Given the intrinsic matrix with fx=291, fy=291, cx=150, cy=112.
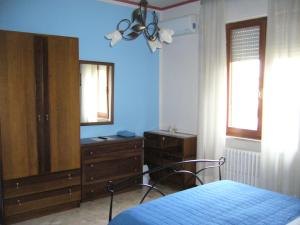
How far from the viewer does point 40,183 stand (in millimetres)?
3396

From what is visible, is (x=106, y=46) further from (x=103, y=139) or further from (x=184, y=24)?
(x=103, y=139)

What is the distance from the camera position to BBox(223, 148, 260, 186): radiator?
3.63m

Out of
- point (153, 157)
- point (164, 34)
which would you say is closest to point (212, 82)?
point (153, 157)

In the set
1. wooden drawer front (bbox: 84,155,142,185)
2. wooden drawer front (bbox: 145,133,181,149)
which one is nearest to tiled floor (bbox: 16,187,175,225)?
wooden drawer front (bbox: 84,155,142,185)

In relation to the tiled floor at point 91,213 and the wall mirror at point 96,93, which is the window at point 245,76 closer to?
the tiled floor at point 91,213

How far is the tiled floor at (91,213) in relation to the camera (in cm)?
329

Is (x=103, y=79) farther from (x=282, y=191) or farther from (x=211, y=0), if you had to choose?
(x=282, y=191)

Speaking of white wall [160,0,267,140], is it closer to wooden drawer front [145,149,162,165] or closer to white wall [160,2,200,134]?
white wall [160,2,200,134]

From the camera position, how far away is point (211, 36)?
4.02 meters

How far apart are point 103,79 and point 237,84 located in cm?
192

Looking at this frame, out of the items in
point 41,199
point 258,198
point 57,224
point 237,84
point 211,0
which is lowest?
point 57,224

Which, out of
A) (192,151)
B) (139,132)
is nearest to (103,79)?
(139,132)

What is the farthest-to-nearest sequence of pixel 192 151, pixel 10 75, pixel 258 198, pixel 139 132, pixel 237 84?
pixel 139 132, pixel 192 151, pixel 237 84, pixel 10 75, pixel 258 198

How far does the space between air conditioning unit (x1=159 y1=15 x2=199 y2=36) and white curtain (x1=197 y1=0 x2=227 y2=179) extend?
0.72 ft
